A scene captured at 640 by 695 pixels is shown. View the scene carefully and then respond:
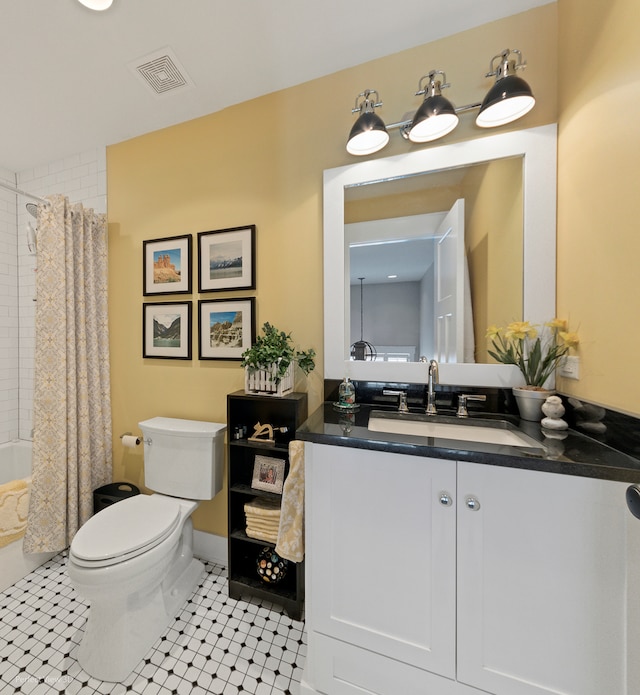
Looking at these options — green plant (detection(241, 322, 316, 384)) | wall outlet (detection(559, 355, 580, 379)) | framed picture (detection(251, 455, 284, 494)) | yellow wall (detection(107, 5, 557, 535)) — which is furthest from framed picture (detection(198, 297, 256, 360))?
wall outlet (detection(559, 355, 580, 379))

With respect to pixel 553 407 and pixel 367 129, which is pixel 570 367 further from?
pixel 367 129

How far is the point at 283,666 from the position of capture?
114 cm

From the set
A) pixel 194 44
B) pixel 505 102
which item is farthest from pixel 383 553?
pixel 194 44

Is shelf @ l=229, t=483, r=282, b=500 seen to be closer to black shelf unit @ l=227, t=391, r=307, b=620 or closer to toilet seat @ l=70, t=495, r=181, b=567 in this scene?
black shelf unit @ l=227, t=391, r=307, b=620

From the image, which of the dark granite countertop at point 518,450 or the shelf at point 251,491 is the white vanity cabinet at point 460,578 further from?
the shelf at point 251,491

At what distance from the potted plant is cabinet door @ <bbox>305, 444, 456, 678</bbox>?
0.45 metres

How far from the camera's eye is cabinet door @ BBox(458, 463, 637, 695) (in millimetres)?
725

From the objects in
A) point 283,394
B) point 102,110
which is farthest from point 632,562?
point 102,110

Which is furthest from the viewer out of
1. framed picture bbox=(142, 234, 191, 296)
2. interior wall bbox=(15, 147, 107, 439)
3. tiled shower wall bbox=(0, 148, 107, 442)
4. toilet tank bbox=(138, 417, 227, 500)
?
tiled shower wall bbox=(0, 148, 107, 442)

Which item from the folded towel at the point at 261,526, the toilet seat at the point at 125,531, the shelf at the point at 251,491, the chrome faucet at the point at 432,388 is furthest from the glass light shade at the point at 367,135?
the toilet seat at the point at 125,531

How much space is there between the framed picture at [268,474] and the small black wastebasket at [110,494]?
2.98 ft

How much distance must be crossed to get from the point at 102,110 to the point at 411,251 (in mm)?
1969

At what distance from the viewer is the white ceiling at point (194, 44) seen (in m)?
1.17

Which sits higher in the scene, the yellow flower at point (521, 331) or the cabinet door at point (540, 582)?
the yellow flower at point (521, 331)
